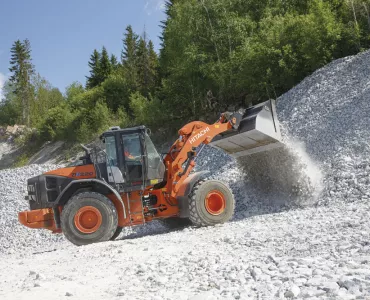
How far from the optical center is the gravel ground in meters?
3.77

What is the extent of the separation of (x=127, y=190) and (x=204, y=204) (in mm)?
1466

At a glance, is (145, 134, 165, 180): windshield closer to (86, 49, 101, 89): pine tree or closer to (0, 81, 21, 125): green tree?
(86, 49, 101, 89): pine tree

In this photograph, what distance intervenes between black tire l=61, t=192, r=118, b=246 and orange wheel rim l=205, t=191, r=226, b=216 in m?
1.80

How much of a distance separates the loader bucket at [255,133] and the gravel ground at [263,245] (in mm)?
486

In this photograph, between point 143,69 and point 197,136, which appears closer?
point 197,136

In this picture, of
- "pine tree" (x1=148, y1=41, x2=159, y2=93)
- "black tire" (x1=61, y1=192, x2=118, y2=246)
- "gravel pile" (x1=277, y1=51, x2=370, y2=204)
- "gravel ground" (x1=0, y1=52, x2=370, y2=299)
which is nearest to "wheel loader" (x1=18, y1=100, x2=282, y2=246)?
"black tire" (x1=61, y1=192, x2=118, y2=246)

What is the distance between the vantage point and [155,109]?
81.8 feet

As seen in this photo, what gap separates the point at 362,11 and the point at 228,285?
65.0 ft

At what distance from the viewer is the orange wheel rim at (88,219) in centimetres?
753

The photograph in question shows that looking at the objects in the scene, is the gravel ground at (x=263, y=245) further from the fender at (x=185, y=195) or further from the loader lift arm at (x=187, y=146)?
the loader lift arm at (x=187, y=146)

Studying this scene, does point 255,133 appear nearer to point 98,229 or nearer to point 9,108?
point 98,229

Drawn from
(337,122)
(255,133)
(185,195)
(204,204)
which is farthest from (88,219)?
(337,122)

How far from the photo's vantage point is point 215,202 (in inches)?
324

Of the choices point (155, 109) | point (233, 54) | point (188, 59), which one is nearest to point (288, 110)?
point (233, 54)
